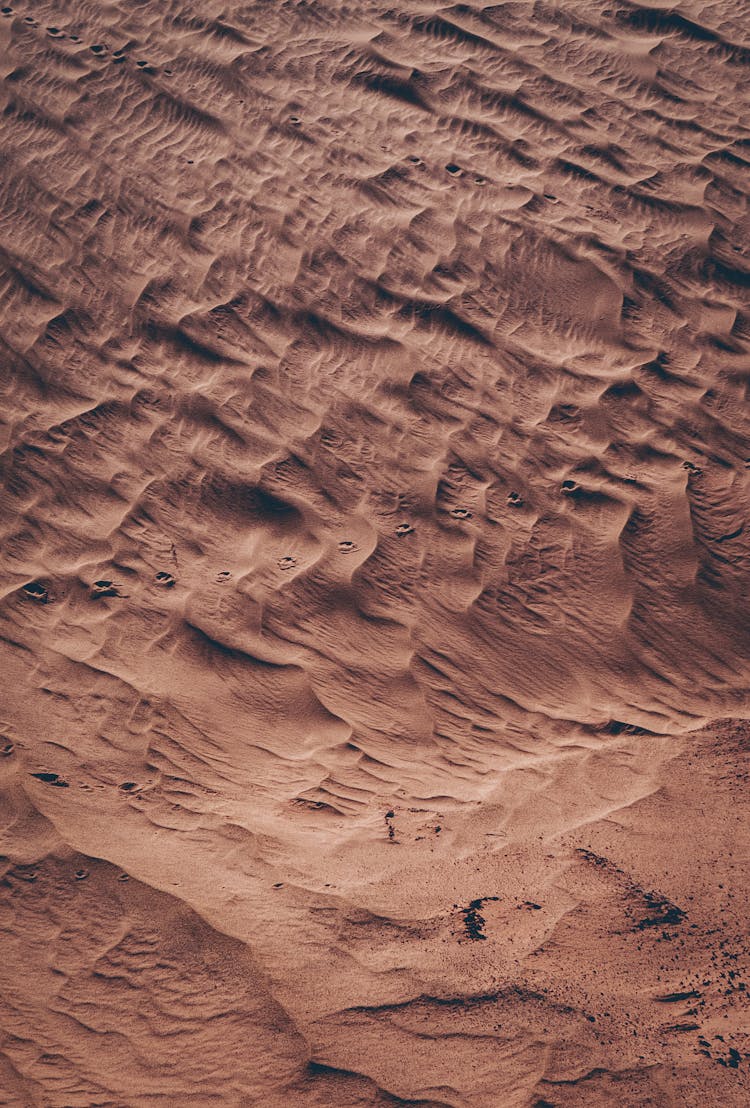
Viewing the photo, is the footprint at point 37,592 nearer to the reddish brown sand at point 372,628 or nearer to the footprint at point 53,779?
the reddish brown sand at point 372,628

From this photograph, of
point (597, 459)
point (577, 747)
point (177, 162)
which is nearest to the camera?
point (577, 747)

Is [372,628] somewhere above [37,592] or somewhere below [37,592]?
above

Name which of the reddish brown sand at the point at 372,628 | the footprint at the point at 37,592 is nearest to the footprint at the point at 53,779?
the reddish brown sand at the point at 372,628

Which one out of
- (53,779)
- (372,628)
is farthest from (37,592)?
(372,628)

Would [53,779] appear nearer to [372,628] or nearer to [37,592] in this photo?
[37,592]

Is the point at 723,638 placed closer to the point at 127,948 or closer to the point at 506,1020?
the point at 506,1020

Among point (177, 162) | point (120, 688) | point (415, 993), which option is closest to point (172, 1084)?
point (415, 993)
